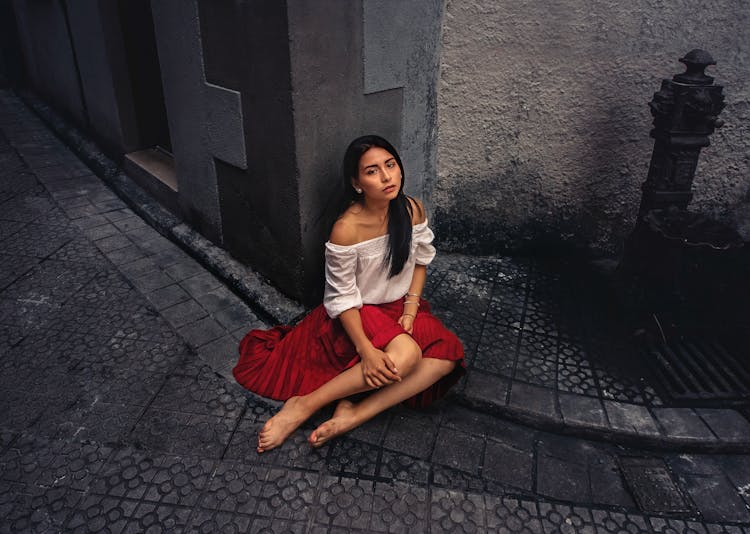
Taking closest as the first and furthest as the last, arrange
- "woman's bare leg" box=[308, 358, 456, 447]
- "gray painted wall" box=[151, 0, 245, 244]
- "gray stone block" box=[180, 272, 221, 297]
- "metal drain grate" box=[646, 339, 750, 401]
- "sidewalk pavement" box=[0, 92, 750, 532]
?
"sidewalk pavement" box=[0, 92, 750, 532]
"woman's bare leg" box=[308, 358, 456, 447]
"metal drain grate" box=[646, 339, 750, 401]
"gray painted wall" box=[151, 0, 245, 244]
"gray stone block" box=[180, 272, 221, 297]

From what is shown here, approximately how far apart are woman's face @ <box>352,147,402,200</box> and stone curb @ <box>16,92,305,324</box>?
1.10 m

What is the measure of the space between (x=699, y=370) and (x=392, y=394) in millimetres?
1890

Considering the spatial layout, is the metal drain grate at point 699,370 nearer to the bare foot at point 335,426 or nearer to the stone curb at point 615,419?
the stone curb at point 615,419

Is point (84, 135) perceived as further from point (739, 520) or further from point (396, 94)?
point (739, 520)

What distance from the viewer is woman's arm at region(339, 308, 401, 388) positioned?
2.86m

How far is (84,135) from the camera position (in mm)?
6621

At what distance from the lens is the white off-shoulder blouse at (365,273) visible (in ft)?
9.95

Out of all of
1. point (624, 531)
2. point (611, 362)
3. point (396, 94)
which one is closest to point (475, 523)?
point (624, 531)

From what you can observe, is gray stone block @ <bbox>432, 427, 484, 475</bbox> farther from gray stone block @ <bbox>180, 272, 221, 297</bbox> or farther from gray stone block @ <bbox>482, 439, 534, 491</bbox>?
gray stone block @ <bbox>180, 272, 221, 297</bbox>

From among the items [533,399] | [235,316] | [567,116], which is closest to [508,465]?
[533,399]

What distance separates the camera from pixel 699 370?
3.46 metres

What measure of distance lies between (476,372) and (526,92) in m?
2.08

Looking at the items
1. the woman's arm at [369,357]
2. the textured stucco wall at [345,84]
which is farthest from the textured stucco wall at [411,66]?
the woman's arm at [369,357]

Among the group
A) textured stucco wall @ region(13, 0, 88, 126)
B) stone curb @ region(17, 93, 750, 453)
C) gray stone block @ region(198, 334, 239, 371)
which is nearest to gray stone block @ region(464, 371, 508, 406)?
stone curb @ region(17, 93, 750, 453)
